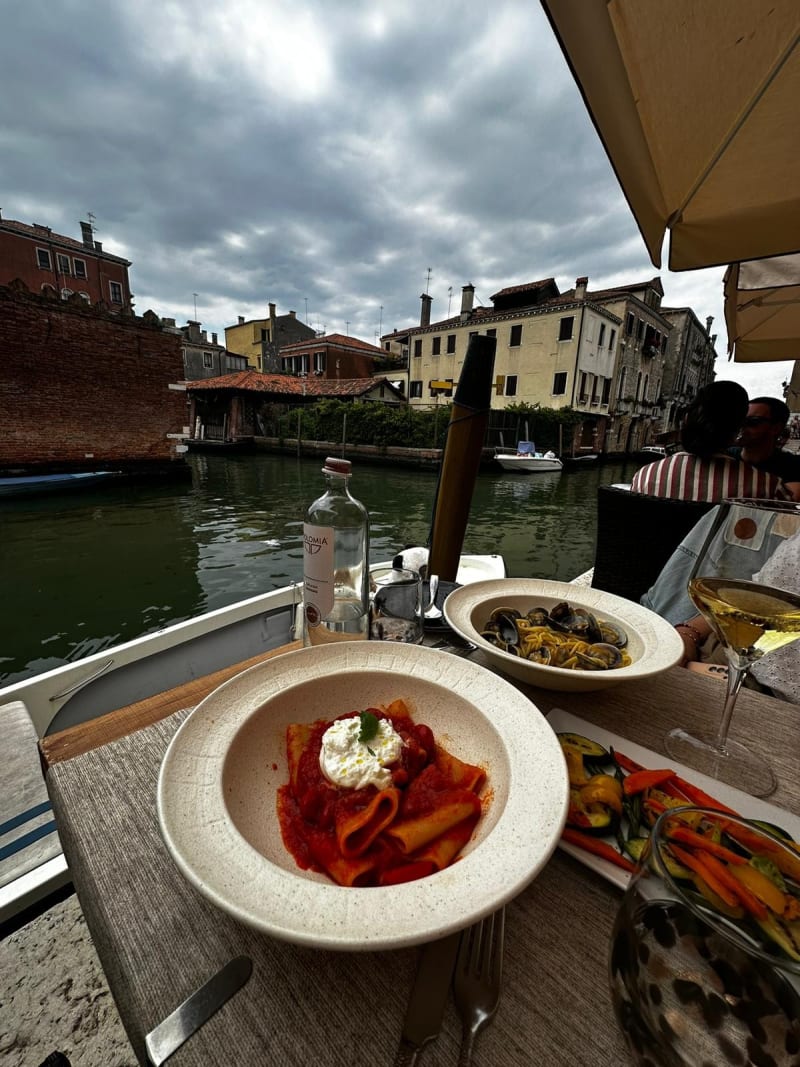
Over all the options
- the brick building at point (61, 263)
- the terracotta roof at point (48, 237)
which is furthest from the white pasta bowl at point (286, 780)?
the terracotta roof at point (48, 237)

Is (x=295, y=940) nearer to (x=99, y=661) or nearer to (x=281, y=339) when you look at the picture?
(x=99, y=661)

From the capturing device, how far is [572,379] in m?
24.1

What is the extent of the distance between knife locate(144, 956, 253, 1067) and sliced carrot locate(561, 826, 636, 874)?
45cm

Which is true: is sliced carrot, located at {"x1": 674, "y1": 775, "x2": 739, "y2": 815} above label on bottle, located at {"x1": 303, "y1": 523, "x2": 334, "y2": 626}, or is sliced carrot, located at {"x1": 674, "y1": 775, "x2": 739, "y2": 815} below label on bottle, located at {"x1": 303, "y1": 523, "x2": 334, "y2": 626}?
below

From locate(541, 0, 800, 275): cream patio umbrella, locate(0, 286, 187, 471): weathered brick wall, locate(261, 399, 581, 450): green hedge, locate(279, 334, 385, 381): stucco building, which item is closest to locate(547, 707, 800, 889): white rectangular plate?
locate(541, 0, 800, 275): cream patio umbrella

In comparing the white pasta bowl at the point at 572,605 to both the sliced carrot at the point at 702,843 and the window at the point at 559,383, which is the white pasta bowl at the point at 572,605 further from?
the window at the point at 559,383

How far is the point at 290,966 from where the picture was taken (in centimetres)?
50

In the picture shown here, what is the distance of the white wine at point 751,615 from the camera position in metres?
0.85

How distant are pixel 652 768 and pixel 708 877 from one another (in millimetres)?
427

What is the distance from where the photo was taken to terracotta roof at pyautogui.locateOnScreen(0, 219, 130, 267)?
27.2 m

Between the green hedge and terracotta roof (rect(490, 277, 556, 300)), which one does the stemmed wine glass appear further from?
terracotta roof (rect(490, 277, 556, 300))

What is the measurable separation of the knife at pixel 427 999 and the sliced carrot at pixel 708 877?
0.29 meters

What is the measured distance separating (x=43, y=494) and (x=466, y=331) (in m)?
24.3

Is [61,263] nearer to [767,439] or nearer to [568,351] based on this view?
[568,351]
